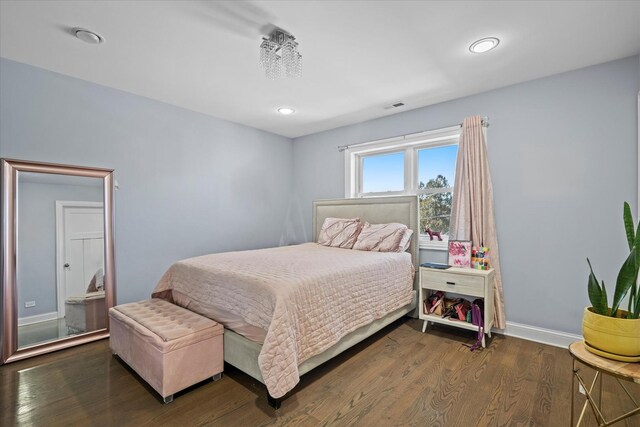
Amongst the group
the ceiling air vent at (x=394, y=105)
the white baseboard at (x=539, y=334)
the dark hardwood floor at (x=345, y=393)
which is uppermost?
the ceiling air vent at (x=394, y=105)

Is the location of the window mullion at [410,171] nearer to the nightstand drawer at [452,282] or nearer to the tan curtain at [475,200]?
the tan curtain at [475,200]

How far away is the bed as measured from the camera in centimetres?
174

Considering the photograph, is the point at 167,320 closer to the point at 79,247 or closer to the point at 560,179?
the point at 79,247

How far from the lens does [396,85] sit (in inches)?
114

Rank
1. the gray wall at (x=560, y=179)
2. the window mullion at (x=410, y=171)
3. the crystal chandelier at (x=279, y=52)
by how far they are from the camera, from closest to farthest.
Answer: the crystal chandelier at (x=279, y=52) → the gray wall at (x=560, y=179) → the window mullion at (x=410, y=171)

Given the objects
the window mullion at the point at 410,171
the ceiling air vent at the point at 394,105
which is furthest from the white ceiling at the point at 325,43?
the window mullion at the point at 410,171

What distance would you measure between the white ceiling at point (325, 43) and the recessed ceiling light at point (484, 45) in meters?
0.05

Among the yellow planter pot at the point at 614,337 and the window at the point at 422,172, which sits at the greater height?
the window at the point at 422,172

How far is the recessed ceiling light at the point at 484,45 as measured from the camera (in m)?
2.12

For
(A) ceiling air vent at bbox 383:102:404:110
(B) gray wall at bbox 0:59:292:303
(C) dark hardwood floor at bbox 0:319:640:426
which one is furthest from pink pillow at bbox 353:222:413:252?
(B) gray wall at bbox 0:59:292:303

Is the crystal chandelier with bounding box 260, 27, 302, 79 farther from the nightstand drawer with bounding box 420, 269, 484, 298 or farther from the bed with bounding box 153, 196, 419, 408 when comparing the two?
the nightstand drawer with bounding box 420, 269, 484, 298

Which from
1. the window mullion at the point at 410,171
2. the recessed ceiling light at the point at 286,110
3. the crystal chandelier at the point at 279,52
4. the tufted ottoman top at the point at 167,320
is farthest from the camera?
the window mullion at the point at 410,171

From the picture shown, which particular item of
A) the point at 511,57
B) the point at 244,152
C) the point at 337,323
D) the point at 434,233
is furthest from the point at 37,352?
the point at 511,57

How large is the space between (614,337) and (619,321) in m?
0.07
